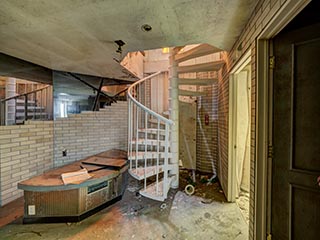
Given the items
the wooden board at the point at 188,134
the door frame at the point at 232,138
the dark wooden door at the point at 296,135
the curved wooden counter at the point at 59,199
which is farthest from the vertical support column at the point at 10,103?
the dark wooden door at the point at 296,135

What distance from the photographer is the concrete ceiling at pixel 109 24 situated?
1700 mm

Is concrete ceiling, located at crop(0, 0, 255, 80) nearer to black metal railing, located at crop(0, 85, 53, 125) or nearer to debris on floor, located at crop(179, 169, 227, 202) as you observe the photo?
black metal railing, located at crop(0, 85, 53, 125)

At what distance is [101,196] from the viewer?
288 centimetres

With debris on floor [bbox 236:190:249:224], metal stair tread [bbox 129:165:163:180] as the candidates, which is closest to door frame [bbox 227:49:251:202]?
debris on floor [bbox 236:190:249:224]

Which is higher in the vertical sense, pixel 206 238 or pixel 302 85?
pixel 302 85

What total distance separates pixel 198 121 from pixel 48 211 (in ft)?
11.1

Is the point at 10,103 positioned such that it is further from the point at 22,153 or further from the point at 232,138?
the point at 232,138

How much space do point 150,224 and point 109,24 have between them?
7.92 ft

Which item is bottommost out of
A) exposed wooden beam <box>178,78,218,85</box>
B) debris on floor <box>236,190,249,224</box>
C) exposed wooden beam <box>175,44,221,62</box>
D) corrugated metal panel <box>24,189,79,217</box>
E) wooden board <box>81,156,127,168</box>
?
debris on floor <box>236,190,249,224</box>

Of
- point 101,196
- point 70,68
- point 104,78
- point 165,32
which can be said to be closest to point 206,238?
point 101,196

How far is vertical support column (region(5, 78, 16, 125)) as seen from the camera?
328 centimetres

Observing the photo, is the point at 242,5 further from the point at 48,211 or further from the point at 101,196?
the point at 48,211

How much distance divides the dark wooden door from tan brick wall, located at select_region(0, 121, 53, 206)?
369 centimetres

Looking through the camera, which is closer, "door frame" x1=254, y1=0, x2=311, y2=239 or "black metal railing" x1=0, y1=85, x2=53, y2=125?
"door frame" x1=254, y1=0, x2=311, y2=239
